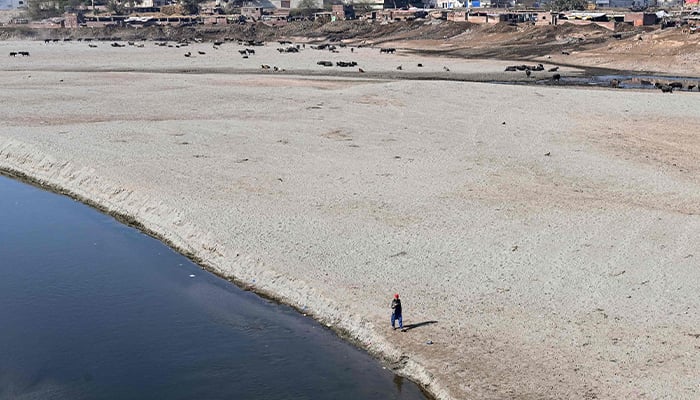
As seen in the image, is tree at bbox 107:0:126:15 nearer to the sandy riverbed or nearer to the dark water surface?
the sandy riverbed

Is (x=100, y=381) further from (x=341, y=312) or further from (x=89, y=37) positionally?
(x=89, y=37)

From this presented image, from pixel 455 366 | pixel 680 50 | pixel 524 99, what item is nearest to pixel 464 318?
pixel 455 366

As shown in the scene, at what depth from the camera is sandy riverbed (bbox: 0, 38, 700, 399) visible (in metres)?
16.9

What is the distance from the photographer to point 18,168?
1379 inches

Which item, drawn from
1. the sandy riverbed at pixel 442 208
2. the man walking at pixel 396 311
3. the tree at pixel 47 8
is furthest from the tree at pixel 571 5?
the man walking at pixel 396 311

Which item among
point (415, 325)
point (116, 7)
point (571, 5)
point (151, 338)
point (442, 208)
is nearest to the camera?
point (415, 325)

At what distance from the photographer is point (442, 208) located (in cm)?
2561

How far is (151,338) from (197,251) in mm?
5492

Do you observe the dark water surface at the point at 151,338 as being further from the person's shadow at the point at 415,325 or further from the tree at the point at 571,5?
the tree at the point at 571,5

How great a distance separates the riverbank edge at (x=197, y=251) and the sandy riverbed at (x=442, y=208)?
0.07 metres

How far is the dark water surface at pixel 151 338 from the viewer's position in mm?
16453

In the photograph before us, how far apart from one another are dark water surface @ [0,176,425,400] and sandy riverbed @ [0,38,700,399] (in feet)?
2.33

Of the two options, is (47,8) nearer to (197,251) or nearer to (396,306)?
(197,251)

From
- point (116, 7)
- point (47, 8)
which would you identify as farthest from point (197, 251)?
point (47, 8)
